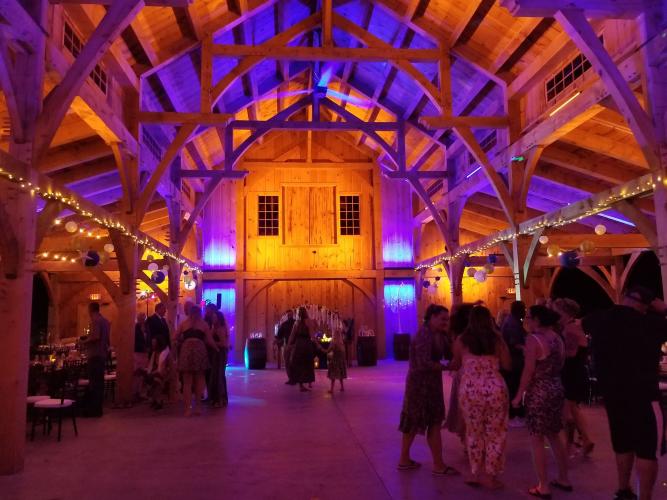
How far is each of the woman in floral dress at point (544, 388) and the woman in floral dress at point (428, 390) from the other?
0.68 metres

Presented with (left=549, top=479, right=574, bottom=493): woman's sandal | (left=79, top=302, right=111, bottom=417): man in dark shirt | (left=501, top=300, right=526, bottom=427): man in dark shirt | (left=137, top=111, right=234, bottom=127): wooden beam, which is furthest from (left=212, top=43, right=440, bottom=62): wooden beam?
(left=549, top=479, right=574, bottom=493): woman's sandal

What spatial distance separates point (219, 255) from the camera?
16.6m

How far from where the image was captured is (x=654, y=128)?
5734mm

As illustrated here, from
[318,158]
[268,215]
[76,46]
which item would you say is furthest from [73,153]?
[318,158]

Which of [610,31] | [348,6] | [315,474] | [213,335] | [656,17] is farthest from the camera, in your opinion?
[348,6]

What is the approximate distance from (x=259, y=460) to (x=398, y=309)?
1240 centimetres

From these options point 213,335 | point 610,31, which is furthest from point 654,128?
point 213,335

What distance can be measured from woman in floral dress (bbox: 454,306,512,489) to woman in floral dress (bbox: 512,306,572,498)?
0.19 metres

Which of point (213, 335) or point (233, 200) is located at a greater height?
point (233, 200)

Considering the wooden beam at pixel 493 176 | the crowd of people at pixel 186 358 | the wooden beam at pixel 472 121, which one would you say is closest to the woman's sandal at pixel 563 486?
the crowd of people at pixel 186 358

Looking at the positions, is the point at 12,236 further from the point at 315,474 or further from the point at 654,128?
the point at 654,128

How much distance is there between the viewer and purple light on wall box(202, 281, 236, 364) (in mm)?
16375

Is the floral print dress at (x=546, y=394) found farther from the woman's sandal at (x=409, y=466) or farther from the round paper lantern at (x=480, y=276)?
the round paper lantern at (x=480, y=276)

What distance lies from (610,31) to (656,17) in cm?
84
